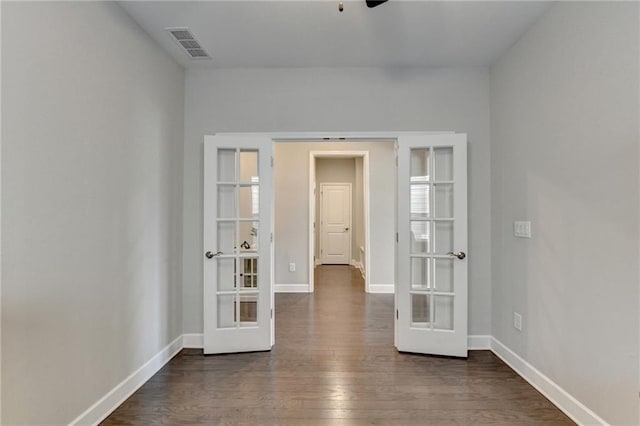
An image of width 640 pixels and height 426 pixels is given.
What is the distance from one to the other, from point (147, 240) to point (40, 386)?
1171mm

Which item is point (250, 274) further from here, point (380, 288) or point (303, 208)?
point (380, 288)

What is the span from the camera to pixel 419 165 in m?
3.12

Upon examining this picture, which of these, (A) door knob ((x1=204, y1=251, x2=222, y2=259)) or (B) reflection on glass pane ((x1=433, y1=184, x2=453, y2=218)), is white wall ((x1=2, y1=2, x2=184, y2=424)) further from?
(B) reflection on glass pane ((x1=433, y1=184, x2=453, y2=218))

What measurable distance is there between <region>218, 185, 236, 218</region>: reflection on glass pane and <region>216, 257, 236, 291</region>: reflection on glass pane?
0.44 m

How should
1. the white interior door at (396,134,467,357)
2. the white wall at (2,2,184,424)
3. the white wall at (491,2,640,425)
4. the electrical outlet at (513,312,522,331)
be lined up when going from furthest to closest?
the white interior door at (396,134,467,357), the electrical outlet at (513,312,522,331), the white wall at (491,2,640,425), the white wall at (2,2,184,424)

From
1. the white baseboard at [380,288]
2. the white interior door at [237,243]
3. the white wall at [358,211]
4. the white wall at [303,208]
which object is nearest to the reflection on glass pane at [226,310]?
the white interior door at [237,243]

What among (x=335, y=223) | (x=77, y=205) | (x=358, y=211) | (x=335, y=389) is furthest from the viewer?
(x=335, y=223)

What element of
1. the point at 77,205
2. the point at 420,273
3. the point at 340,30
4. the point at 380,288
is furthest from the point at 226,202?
the point at 380,288

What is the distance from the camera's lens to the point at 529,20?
7.94ft

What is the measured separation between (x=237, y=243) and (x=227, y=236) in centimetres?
13

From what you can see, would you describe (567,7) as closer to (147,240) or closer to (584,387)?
(584,387)

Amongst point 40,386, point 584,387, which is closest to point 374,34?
point 584,387

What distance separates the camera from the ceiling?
7.49 feet

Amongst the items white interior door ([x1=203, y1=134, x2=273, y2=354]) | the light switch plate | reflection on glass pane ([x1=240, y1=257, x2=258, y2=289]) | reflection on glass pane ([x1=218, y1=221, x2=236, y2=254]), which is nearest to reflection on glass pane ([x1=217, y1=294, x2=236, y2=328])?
white interior door ([x1=203, y1=134, x2=273, y2=354])
